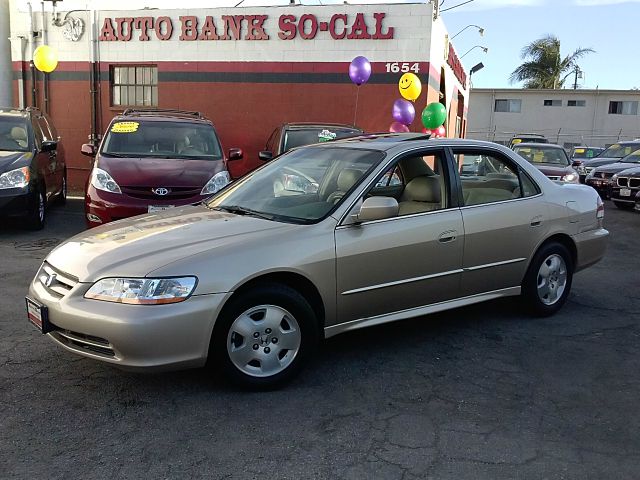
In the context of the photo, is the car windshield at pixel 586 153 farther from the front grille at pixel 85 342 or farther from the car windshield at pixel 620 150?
the front grille at pixel 85 342

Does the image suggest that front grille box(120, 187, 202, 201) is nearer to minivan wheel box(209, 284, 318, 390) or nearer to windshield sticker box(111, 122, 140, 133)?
windshield sticker box(111, 122, 140, 133)

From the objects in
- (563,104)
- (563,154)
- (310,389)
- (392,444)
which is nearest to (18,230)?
(310,389)

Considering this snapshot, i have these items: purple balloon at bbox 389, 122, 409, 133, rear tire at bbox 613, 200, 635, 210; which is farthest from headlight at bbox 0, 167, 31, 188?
rear tire at bbox 613, 200, 635, 210

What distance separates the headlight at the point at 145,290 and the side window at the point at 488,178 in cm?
245

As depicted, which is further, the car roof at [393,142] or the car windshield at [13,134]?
the car windshield at [13,134]

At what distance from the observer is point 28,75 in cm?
1575

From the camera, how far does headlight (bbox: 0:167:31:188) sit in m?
8.32

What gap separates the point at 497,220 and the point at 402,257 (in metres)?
1.06

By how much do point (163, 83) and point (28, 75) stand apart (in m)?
3.69

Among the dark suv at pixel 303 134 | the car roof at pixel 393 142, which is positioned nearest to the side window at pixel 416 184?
the car roof at pixel 393 142

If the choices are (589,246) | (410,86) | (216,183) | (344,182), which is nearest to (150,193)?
(216,183)

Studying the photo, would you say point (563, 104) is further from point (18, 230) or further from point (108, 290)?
point (108, 290)

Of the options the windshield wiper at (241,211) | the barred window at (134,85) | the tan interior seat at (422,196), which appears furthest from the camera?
the barred window at (134,85)

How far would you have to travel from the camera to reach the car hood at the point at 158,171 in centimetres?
737
